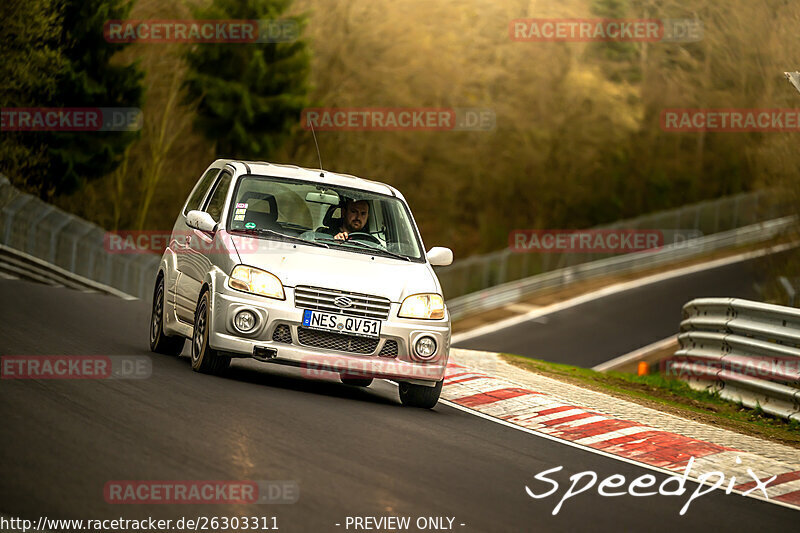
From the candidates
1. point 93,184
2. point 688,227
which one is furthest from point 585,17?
point 93,184

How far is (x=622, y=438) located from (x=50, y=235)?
64.6ft

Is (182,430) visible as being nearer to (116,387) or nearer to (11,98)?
(116,387)

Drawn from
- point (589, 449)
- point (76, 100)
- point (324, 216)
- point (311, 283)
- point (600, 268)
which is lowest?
point (589, 449)

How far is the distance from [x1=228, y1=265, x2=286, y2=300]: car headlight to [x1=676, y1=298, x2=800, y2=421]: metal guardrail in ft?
19.4

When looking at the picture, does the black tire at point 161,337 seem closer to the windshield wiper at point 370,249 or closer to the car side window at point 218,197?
the car side window at point 218,197

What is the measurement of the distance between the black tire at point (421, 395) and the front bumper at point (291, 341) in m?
0.46

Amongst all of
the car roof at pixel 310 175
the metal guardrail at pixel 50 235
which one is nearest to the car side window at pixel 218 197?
the car roof at pixel 310 175

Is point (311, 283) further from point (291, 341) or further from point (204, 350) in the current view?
point (204, 350)

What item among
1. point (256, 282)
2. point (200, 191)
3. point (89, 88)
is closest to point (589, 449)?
point (256, 282)

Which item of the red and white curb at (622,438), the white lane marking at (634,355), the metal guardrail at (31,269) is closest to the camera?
→ the red and white curb at (622,438)

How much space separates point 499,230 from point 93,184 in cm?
2725

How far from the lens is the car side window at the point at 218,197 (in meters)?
11.5

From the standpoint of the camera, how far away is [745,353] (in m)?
14.4

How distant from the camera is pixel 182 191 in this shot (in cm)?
5028
